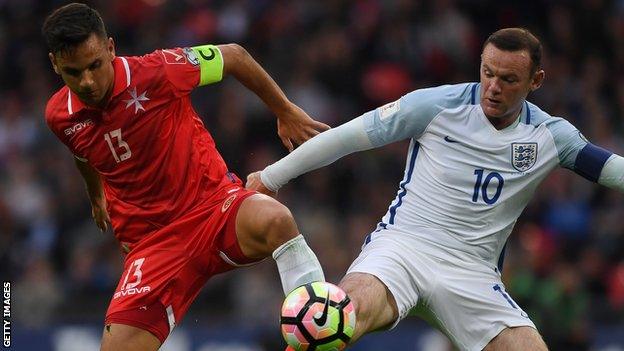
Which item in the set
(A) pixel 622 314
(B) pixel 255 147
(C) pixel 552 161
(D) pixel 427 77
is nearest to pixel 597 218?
(A) pixel 622 314

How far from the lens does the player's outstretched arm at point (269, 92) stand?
709 cm

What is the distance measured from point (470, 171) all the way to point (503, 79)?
527mm

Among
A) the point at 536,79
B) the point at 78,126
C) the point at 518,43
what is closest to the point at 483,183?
the point at 536,79

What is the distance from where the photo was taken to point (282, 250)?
256 inches

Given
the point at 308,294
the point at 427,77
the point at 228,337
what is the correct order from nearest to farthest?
1. the point at 308,294
2. the point at 228,337
3. the point at 427,77

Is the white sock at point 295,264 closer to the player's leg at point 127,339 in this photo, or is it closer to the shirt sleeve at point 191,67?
the player's leg at point 127,339

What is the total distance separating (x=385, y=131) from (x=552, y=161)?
927mm

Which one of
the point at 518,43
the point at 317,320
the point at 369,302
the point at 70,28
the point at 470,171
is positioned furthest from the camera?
the point at 470,171

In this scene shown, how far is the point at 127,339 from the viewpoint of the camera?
21.9ft

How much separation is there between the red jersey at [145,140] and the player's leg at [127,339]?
21.2 inches

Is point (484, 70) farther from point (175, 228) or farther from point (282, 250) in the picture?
point (175, 228)

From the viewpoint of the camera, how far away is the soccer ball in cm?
593

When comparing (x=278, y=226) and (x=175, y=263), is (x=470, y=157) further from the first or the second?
(x=175, y=263)

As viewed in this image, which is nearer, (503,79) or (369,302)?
(369,302)
